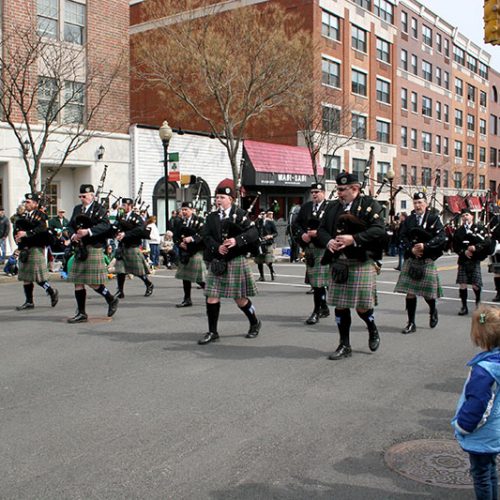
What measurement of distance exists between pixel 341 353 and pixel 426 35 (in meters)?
46.6

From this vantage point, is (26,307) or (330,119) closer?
(26,307)

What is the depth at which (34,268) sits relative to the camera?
410 inches

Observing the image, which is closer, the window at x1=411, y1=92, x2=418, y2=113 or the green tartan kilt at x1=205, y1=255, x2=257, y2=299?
the green tartan kilt at x1=205, y1=255, x2=257, y2=299

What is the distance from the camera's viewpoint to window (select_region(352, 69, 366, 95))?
128ft

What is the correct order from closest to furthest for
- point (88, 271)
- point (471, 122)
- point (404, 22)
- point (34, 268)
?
point (88, 271) → point (34, 268) → point (404, 22) → point (471, 122)

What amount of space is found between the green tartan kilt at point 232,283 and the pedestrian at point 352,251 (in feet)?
3.99

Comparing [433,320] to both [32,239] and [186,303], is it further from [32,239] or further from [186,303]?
[32,239]

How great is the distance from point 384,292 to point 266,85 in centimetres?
1309

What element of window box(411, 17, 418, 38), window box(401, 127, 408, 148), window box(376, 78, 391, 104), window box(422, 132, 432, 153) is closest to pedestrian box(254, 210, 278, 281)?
window box(376, 78, 391, 104)

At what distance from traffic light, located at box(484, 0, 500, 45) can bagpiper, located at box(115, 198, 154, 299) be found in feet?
22.4

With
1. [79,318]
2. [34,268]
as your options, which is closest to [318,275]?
[79,318]

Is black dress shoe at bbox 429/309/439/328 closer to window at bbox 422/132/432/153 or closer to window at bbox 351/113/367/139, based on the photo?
window at bbox 351/113/367/139

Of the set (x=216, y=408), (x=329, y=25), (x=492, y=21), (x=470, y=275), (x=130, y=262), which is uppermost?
(x=329, y=25)

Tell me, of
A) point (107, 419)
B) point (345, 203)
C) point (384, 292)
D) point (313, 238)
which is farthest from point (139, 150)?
point (107, 419)
